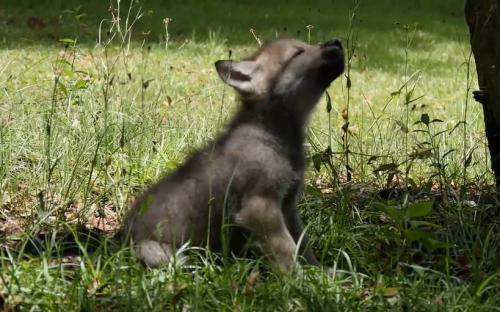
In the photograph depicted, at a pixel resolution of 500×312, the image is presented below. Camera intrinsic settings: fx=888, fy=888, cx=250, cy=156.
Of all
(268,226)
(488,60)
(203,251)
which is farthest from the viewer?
(488,60)

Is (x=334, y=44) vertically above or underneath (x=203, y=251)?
above

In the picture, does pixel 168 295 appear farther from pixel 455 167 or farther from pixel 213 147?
pixel 455 167

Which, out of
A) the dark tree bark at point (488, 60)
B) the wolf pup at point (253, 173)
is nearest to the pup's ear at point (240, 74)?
the wolf pup at point (253, 173)

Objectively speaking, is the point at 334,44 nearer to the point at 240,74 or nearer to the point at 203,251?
the point at 240,74

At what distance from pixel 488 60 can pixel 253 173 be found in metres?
2.07

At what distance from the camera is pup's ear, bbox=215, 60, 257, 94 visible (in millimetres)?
4488

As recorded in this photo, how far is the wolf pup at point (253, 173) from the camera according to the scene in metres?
4.24

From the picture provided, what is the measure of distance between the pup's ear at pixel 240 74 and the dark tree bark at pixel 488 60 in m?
1.64

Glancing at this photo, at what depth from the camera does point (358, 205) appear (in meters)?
5.46

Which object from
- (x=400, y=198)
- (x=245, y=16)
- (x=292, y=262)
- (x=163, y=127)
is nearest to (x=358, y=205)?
(x=400, y=198)

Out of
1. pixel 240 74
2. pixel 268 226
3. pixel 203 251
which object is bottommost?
pixel 203 251

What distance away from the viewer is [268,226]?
13.8ft

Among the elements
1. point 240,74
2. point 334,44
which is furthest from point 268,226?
point 334,44

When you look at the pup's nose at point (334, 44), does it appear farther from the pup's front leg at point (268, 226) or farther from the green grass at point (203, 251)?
the pup's front leg at point (268, 226)
